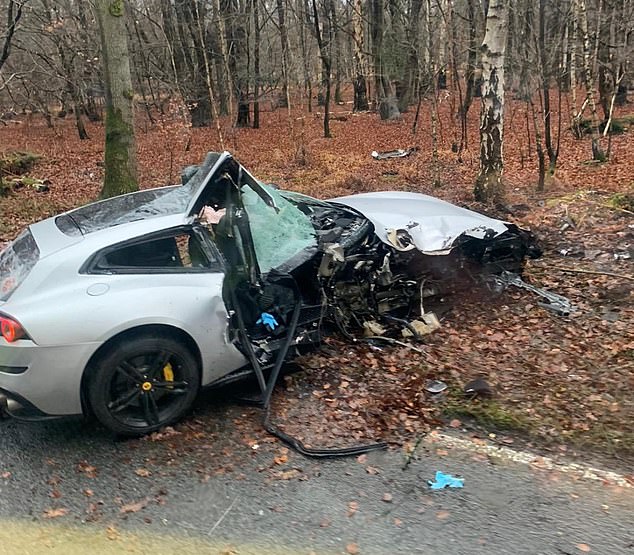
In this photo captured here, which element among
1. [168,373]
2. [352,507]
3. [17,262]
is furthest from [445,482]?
[17,262]

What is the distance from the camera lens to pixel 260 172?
1625 centimetres

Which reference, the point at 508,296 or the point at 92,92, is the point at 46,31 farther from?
the point at 508,296

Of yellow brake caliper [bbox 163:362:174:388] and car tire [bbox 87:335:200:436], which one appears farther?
yellow brake caliper [bbox 163:362:174:388]

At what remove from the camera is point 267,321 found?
461 cm

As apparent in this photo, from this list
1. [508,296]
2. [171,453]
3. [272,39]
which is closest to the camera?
[171,453]

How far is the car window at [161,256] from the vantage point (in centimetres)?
407

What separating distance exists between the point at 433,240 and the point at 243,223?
1.97 metres

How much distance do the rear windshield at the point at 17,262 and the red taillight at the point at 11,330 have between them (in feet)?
0.79

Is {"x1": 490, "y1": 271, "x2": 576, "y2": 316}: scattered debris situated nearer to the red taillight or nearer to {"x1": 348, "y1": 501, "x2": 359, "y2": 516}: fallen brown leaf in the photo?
{"x1": 348, "y1": 501, "x2": 359, "y2": 516}: fallen brown leaf

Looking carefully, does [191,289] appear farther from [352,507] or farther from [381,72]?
[381,72]

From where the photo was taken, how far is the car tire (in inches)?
152

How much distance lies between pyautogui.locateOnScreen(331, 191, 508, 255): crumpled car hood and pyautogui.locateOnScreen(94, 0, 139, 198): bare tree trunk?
5.52 meters

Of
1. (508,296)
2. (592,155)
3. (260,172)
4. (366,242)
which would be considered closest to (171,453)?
(366,242)

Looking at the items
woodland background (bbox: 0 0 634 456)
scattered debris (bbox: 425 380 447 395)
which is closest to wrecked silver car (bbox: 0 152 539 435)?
woodland background (bbox: 0 0 634 456)
